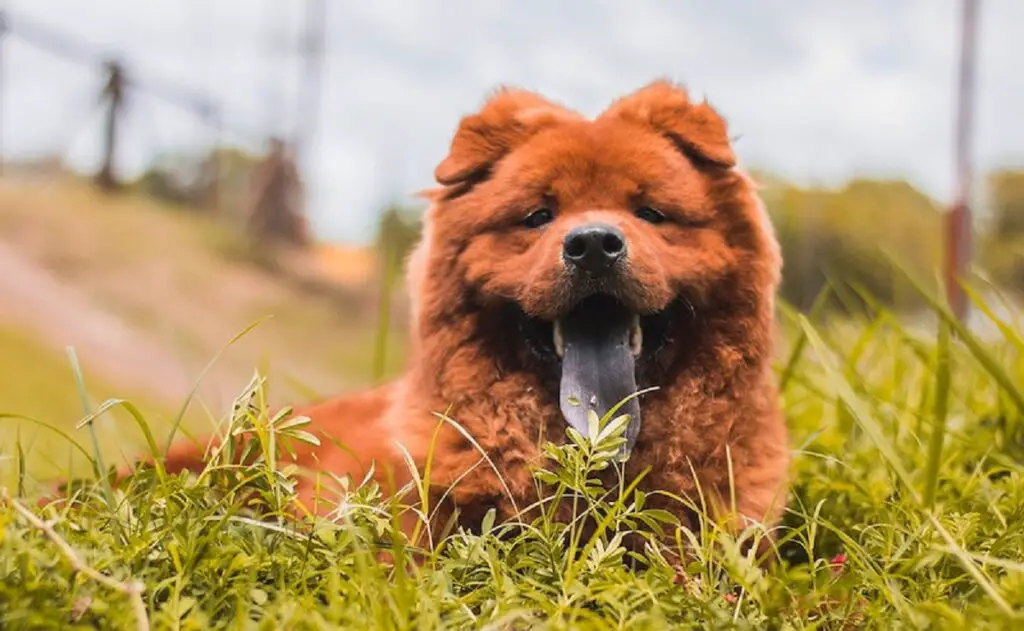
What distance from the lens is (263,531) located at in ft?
6.81

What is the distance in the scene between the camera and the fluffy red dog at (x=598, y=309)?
7.92 ft

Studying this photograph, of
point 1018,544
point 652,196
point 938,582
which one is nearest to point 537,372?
point 652,196

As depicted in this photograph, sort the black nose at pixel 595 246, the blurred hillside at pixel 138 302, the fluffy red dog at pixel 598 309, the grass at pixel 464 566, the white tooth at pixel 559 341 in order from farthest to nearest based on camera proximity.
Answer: the blurred hillside at pixel 138 302
the white tooth at pixel 559 341
the fluffy red dog at pixel 598 309
the black nose at pixel 595 246
the grass at pixel 464 566

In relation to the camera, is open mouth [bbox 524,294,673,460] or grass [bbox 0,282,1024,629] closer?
grass [bbox 0,282,1024,629]

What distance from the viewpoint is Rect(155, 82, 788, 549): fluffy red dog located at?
7.92ft

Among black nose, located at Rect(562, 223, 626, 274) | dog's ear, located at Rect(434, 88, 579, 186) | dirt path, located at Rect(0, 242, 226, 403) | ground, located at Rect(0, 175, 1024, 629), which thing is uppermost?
dog's ear, located at Rect(434, 88, 579, 186)

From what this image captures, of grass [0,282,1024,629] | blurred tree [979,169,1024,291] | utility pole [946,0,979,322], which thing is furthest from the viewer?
blurred tree [979,169,1024,291]

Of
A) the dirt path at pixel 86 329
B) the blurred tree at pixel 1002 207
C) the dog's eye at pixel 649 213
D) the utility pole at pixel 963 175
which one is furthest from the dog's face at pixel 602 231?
the blurred tree at pixel 1002 207

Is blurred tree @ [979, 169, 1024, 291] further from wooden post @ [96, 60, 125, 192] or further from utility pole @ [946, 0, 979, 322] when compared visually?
wooden post @ [96, 60, 125, 192]

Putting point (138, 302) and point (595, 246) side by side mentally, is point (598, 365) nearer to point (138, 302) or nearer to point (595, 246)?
point (595, 246)

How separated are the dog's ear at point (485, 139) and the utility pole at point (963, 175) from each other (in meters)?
2.70

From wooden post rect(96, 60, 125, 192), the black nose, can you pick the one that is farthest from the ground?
wooden post rect(96, 60, 125, 192)

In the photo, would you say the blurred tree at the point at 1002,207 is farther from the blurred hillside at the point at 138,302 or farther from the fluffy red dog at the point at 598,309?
the fluffy red dog at the point at 598,309

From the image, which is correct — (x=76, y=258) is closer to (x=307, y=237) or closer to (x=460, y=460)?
(x=307, y=237)
